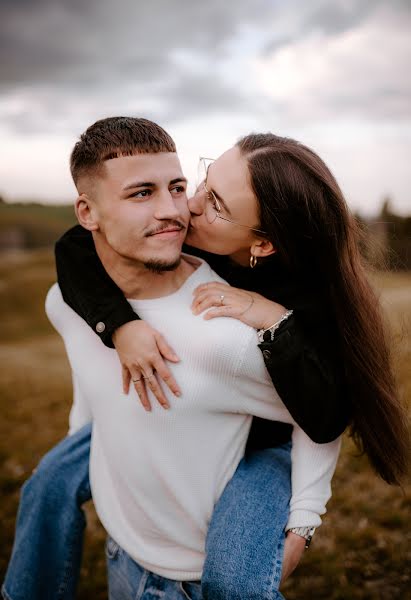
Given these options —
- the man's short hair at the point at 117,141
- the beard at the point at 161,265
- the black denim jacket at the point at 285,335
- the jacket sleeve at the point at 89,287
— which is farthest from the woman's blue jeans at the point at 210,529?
the man's short hair at the point at 117,141

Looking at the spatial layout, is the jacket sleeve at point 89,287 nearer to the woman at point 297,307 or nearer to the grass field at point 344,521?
the woman at point 297,307

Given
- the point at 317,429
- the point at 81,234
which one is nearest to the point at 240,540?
the point at 317,429

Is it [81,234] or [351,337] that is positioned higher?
[81,234]

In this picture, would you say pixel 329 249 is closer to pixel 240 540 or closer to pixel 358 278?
pixel 358 278

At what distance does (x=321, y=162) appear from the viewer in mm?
2646

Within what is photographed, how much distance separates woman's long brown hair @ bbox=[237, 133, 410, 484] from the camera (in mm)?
2453

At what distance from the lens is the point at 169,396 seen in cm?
236

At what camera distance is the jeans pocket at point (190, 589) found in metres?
2.39

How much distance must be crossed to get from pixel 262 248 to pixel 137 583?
1.97 m

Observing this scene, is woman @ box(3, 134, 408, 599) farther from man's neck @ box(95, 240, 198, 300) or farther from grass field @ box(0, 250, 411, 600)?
grass field @ box(0, 250, 411, 600)

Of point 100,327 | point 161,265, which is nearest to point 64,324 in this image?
point 100,327

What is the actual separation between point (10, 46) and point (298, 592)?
18468 mm

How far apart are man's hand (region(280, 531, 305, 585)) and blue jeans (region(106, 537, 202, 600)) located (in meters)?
0.46

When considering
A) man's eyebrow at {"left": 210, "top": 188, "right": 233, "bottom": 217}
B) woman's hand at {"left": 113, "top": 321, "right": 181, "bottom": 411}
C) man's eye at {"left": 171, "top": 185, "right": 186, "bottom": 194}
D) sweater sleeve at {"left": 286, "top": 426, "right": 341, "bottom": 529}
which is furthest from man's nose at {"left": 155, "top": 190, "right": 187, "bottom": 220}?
sweater sleeve at {"left": 286, "top": 426, "right": 341, "bottom": 529}
